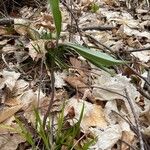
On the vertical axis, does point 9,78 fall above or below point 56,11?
Answer: below

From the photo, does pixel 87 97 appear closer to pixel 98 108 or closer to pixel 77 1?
pixel 98 108

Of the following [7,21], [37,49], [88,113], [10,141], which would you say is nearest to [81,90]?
[88,113]

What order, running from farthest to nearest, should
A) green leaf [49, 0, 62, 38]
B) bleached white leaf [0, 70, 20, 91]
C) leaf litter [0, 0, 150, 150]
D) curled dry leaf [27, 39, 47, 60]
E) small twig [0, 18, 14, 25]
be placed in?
small twig [0, 18, 14, 25] < curled dry leaf [27, 39, 47, 60] < bleached white leaf [0, 70, 20, 91] < leaf litter [0, 0, 150, 150] < green leaf [49, 0, 62, 38]

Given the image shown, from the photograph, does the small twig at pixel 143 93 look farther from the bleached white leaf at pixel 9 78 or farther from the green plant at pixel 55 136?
the bleached white leaf at pixel 9 78

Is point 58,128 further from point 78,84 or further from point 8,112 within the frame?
point 78,84

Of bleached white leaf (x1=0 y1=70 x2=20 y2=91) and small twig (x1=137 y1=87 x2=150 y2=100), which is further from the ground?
bleached white leaf (x1=0 y1=70 x2=20 y2=91)

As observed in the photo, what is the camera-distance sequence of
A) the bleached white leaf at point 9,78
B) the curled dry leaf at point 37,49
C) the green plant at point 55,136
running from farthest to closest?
the curled dry leaf at point 37,49
the bleached white leaf at point 9,78
the green plant at point 55,136

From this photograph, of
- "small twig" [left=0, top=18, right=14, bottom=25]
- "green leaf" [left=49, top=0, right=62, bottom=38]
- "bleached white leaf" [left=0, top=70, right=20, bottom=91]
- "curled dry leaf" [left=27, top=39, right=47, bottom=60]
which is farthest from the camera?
"small twig" [left=0, top=18, right=14, bottom=25]

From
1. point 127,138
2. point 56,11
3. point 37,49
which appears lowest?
point 127,138

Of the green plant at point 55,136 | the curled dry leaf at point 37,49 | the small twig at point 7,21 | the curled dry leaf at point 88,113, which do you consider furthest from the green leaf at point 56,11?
the small twig at point 7,21

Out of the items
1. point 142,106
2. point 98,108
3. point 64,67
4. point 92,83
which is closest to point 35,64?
point 64,67

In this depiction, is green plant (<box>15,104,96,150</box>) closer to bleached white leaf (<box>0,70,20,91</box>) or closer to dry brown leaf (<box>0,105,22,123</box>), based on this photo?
Answer: dry brown leaf (<box>0,105,22,123</box>)

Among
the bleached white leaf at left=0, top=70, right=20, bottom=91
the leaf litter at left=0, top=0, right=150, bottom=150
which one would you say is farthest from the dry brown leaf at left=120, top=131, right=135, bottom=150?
the bleached white leaf at left=0, top=70, right=20, bottom=91
